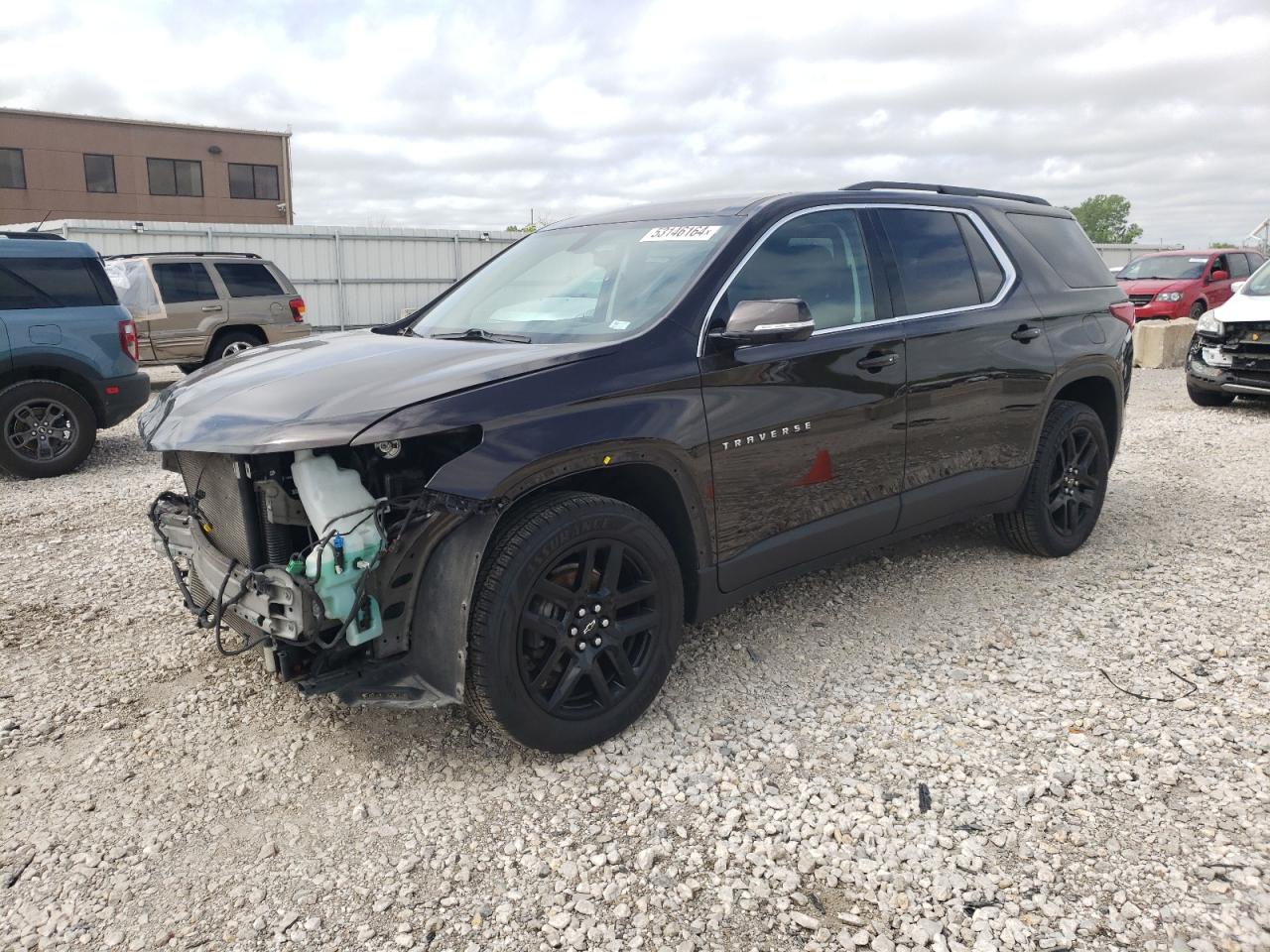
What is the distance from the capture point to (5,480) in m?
7.65

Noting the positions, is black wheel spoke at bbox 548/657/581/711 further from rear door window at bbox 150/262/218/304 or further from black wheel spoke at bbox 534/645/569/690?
rear door window at bbox 150/262/218/304

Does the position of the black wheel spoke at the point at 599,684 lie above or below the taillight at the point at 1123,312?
below

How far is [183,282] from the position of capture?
12.7 metres

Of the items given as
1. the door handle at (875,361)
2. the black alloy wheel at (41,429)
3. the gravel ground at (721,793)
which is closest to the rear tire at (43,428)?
the black alloy wheel at (41,429)

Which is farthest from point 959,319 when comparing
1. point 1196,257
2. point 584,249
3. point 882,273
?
point 1196,257

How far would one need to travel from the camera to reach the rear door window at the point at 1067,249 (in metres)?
5.02

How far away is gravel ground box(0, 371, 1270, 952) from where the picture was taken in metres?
2.48

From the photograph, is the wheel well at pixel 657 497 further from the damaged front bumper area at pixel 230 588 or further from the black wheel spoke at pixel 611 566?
the damaged front bumper area at pixel 230 588

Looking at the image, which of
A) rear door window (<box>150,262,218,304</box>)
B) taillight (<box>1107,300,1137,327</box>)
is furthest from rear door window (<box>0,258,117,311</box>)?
taillight (<box>1107,300,1137,327</box>)

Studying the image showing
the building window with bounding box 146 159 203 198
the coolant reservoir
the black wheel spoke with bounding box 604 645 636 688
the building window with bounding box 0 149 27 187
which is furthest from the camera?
the building window with bounding box 146 159 203 198

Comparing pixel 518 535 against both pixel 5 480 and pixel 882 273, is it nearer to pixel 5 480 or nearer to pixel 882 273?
pixel 882 273

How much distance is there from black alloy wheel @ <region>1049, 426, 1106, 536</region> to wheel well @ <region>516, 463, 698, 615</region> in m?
2.53

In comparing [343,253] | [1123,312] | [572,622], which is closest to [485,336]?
[572,622]

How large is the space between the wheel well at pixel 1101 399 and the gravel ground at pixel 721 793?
110cm
